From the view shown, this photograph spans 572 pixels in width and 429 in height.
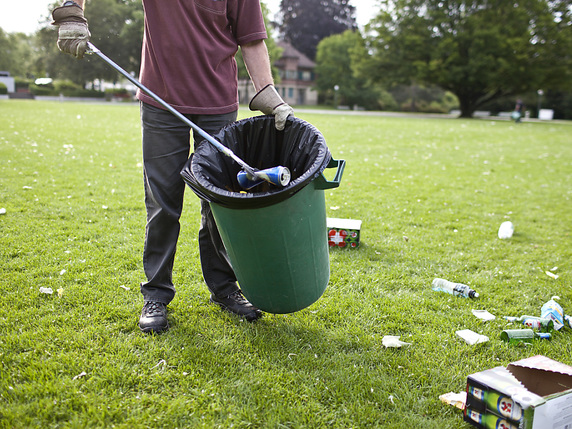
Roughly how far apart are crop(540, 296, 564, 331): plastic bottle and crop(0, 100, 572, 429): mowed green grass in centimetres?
7

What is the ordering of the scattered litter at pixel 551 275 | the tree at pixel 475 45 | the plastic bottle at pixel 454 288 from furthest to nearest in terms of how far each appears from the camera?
the tree at pixel 475 45
the scattered litter at pixel 551 275
the plastic bottle at pixel 454 288

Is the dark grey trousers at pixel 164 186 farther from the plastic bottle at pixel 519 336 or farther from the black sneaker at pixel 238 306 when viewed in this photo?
the plastic bottle at pixel 519 336

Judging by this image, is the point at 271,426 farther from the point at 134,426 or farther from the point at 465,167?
the point at 465,167

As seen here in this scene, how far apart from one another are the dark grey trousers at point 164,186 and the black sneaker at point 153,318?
4 cm

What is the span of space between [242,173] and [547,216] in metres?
4.35

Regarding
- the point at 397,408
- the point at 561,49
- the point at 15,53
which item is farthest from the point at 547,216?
the point at 15,53

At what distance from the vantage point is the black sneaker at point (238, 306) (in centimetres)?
249

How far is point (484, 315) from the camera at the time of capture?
8.68 ft

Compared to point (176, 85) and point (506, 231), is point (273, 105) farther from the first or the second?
point (506, 231)

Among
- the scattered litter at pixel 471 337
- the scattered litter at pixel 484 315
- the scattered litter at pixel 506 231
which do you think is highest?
the scattered litter at pixel 506 231

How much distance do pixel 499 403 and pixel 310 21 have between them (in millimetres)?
64247

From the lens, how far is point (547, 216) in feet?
16.7

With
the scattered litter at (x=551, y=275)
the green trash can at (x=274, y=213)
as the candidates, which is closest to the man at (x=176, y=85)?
the green trash can at (x=274, y=213)

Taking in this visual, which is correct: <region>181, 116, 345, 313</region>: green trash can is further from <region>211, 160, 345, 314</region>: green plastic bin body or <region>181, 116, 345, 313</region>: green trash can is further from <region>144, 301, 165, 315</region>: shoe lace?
<region>144, 301, 165, 315</region>: shoe lace
